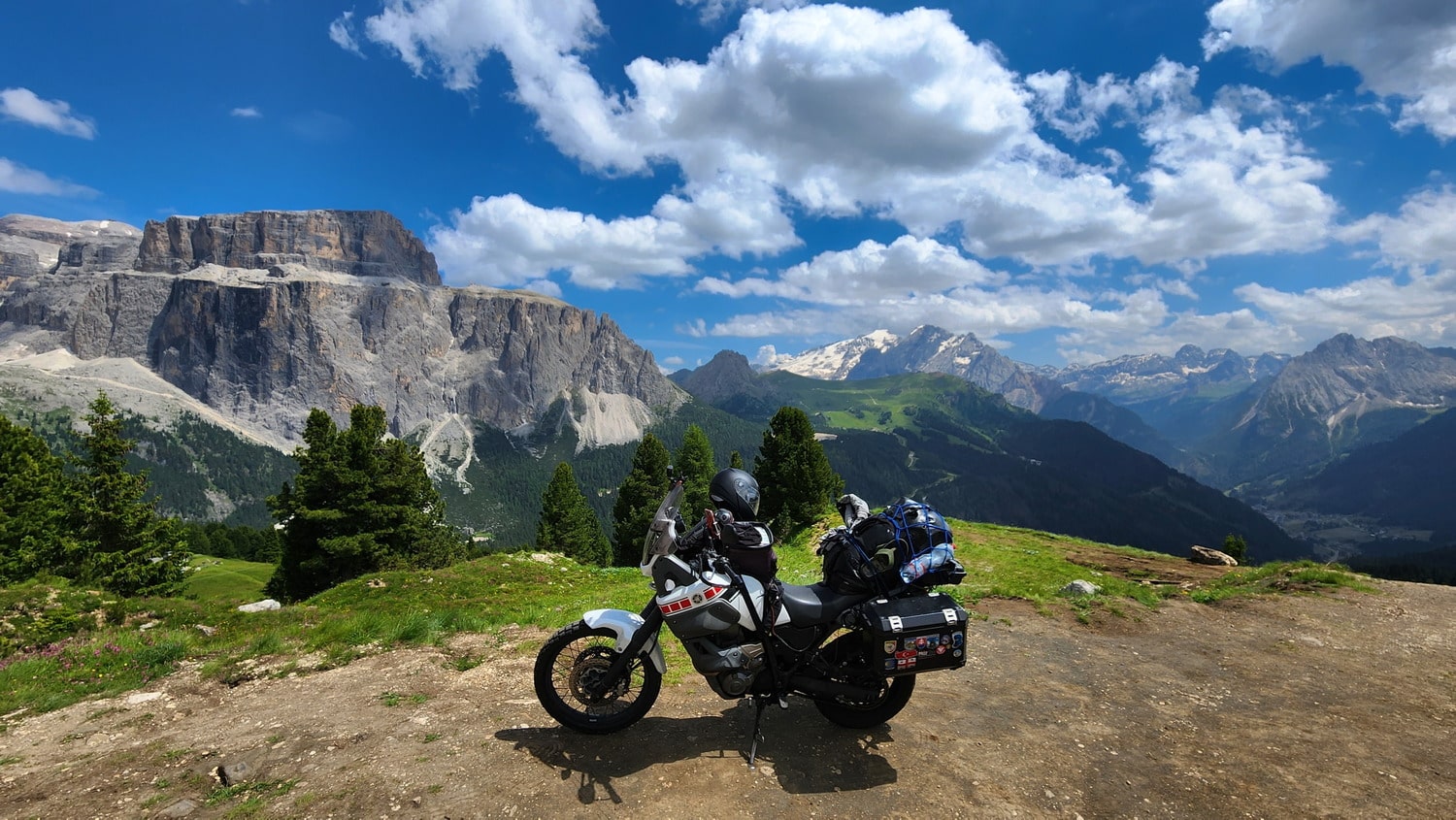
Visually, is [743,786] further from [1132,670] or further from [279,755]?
[1132,670]

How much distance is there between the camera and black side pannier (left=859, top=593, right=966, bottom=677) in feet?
19.6

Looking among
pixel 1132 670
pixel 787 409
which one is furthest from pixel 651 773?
pixel 787 409

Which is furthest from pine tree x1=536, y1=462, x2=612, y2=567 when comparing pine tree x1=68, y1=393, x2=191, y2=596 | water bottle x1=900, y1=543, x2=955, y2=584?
water bottle x1=900, y1=543, x2=955, y2=584

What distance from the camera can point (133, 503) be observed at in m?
23.4

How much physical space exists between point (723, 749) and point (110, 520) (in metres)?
29.5

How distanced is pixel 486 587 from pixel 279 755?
12.3 metres

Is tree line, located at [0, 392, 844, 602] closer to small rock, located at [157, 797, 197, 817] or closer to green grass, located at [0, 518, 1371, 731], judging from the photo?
green grass, located at [0, 518, 1371, 731]

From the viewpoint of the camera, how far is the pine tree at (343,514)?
92.4ft

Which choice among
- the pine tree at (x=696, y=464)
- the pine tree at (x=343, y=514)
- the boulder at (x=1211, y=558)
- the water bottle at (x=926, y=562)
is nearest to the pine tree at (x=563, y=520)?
the pine tree at (x=696, y=464)

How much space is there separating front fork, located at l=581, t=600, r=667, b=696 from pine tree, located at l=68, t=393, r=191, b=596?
25.9 m

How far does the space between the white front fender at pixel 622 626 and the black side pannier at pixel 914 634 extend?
2357mm

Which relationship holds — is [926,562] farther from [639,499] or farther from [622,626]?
[639,499]

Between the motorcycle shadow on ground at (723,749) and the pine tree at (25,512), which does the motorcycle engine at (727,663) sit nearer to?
the motorcycle shadow on ground at (723,749)

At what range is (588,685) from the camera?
21.2 ft
